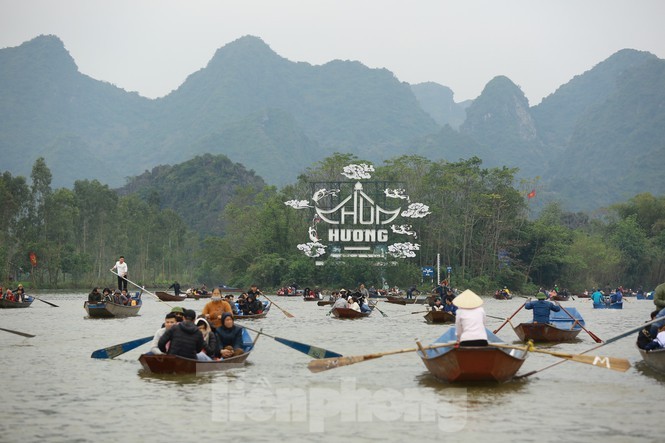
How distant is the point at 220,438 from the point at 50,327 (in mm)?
20136

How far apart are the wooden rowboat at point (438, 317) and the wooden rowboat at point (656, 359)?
50.2 ft

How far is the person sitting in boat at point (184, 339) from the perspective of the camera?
15305 millimetres

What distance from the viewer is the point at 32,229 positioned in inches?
2859

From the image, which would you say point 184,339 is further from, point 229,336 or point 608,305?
point 608,305

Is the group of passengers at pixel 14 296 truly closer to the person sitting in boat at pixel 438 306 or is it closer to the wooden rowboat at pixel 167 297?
the wooden rowboat at pixel 167 297

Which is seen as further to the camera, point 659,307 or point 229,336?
point 659,307

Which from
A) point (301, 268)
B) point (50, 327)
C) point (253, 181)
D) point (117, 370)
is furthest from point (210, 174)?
point (117, 370)

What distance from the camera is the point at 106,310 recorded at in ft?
113

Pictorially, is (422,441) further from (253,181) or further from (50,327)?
(253,181)

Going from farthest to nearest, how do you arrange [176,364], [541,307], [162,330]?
[541,307], [162,330], [176,364]

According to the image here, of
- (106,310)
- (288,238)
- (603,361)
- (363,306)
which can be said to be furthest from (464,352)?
(288,238)

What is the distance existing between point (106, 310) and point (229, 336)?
60.6ft

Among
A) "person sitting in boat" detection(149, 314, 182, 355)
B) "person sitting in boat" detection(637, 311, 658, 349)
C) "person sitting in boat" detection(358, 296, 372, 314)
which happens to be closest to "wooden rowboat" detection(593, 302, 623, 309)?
"person sitting in boat" detection(358, 296, 372, 314)

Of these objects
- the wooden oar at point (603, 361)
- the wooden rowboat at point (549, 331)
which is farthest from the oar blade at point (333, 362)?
the wooden rowboat at point (549, 331)
